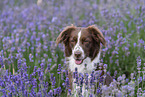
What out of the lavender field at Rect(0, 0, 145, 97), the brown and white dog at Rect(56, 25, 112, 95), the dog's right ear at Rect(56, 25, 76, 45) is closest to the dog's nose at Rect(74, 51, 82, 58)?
the brown and white dog at Rect(56, 25, 112, 95)

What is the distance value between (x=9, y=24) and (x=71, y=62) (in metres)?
3.11

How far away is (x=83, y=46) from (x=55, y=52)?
143 centimetres

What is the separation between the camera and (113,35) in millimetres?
5016

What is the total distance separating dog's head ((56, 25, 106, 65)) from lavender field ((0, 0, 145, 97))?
24 cm

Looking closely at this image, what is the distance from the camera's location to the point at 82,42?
358cm

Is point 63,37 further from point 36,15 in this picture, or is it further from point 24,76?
point 36,15

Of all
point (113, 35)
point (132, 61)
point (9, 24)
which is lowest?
point (132, 61)

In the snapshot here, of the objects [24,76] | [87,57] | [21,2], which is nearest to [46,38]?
[87,57]

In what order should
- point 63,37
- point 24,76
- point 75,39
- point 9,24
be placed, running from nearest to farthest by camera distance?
point 24,76 → point 75,39 → point 63,37 → point 9,24

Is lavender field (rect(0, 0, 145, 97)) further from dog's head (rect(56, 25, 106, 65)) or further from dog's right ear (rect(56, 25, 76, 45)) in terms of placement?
dog's right ear (rect(56, 25, 76, 45))

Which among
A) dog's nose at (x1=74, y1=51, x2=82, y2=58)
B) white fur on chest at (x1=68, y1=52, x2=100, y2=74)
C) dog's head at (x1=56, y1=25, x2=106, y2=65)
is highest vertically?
dog's head at (x1=56, y1=25, x2=106, y2=65)

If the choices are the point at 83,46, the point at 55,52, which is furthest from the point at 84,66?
the point at 55,52

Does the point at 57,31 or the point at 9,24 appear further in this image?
the point at 9,24

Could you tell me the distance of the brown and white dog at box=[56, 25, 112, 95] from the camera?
352 centimetres
